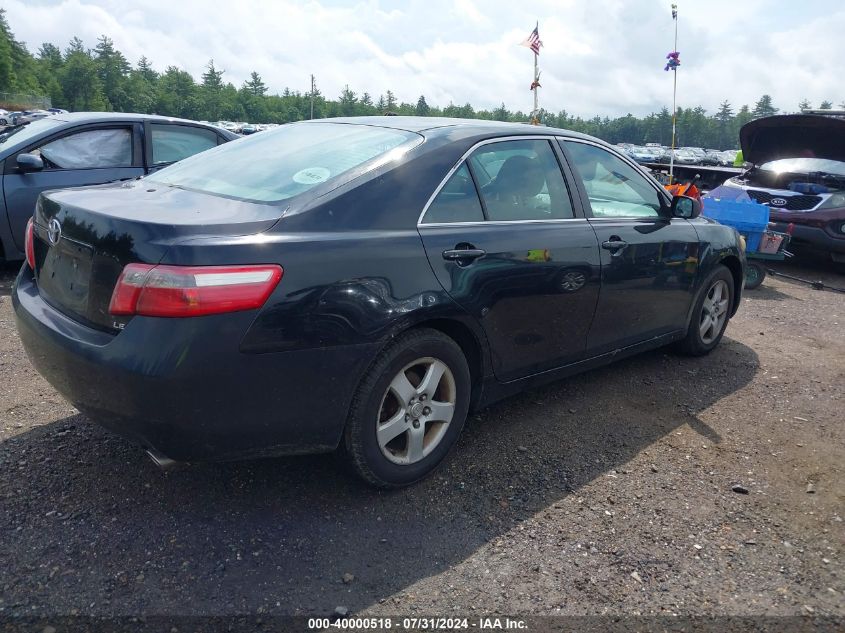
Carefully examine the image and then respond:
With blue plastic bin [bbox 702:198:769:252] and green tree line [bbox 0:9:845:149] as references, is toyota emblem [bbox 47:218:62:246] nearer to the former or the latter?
blue plastic bin [bbox 702:198:769:252]

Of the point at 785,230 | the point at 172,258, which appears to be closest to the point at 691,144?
the point at 785,230

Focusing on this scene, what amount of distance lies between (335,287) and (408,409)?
0.70 m

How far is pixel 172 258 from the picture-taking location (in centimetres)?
228

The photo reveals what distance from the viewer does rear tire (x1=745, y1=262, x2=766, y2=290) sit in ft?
24.8

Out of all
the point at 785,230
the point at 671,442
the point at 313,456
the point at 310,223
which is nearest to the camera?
the point at 310,223

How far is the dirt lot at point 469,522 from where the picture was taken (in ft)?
7.76

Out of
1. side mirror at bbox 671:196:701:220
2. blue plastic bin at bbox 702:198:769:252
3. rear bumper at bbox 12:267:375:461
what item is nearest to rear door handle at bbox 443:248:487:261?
rear bumper at bbox 12:267:375:461

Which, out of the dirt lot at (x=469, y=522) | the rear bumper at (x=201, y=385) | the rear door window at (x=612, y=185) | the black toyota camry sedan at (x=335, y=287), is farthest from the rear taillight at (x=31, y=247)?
the rear door window at (x=612, y=185)

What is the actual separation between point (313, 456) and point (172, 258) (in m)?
1.35

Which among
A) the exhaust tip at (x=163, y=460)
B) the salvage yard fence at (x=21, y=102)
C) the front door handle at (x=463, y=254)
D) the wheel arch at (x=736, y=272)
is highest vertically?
the salvage yard fence at (x=21, y=102)

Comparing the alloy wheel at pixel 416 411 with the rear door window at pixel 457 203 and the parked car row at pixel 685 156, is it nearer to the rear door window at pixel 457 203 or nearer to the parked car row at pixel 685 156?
the rear door window at pixel 457 203

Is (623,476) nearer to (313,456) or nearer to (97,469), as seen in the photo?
(313,456)

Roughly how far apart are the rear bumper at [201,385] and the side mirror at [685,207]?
2.62 metres

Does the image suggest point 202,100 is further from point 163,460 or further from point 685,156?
point 163,460
